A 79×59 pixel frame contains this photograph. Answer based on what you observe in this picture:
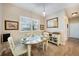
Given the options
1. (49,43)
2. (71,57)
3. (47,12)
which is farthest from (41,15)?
(71,57)

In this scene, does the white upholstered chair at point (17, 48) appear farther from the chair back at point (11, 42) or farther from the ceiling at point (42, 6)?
the ceiling at point (42, 6)

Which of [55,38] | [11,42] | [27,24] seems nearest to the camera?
[11,42]

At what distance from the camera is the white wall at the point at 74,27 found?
75.3 inches

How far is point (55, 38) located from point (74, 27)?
0.49m

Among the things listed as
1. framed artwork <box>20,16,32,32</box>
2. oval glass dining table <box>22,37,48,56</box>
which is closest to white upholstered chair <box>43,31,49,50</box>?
oval glass dining table <box>22,37,48,56</box>

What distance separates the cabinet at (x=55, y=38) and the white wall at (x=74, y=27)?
30cm

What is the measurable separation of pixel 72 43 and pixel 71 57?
30cm

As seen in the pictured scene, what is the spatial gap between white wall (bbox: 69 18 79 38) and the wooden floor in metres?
0.11

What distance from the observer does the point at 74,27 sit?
1966 millimetres

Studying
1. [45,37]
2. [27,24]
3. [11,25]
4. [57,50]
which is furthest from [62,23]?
[11,25]

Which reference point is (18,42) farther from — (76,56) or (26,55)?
(76,56)

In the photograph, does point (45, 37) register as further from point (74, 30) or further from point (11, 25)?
point (11, 25)

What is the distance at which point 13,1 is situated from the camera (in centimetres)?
180

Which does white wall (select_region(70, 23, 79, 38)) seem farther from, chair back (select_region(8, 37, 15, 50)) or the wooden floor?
chair back (select_region(8, 37, 15, 50))
